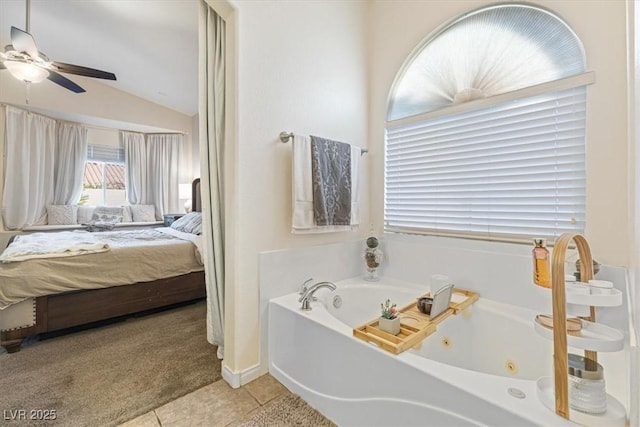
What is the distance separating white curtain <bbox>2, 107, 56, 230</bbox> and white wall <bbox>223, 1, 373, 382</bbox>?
14.6 feet

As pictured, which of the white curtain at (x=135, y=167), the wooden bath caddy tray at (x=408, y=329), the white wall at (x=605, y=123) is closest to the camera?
the wooden bath caddy tray at (x=408, y=329)

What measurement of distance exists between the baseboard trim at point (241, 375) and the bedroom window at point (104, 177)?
4877 mm

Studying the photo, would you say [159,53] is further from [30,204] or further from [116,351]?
[116,351]

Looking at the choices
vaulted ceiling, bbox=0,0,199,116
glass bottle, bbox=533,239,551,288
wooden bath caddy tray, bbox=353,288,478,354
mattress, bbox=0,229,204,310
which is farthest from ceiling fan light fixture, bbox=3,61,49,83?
glass bottle, bbox=533,239,551,288

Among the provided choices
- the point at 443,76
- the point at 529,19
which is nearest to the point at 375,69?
the point at 443,76

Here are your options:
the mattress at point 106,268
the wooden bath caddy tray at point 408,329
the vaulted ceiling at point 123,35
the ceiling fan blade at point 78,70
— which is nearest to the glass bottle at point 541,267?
the wooden bath caddy tray at point 408,329

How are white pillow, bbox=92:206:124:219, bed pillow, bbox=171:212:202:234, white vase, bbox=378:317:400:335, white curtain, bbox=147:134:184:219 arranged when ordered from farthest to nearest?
white curtain, bbox=147:134:184:219, white pillow, bbox=92:206:124:219, bed pillow, bbox=171:212:202:234, white vase, bbox=378:317:400:335

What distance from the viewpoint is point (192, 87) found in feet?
14.5

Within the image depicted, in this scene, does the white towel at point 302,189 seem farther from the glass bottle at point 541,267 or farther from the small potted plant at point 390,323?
the glass bottle at point 541,267

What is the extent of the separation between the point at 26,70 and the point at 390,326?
3.64 metres

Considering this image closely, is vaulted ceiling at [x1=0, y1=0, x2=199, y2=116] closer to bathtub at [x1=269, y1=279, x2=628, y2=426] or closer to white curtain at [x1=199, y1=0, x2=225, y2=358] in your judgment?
white curtain at [x1=199, y1=0, x2=225, y2=358]

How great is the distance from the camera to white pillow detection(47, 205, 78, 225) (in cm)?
433

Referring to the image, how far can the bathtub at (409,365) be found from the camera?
927 mm

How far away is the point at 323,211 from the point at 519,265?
126cm
